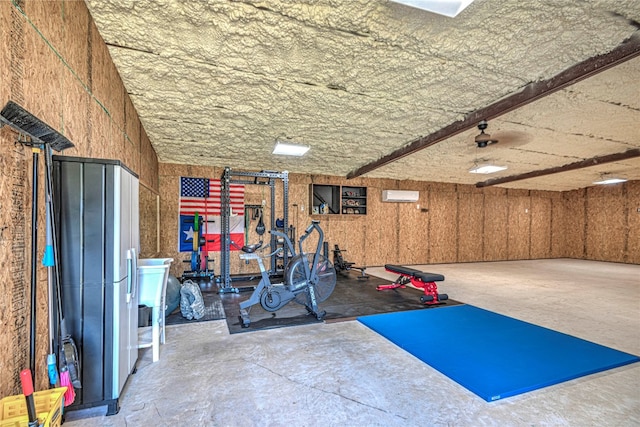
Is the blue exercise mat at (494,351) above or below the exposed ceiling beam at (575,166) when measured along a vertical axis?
below

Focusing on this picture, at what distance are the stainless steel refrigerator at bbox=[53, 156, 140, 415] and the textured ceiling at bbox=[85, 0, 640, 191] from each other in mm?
Result: 1409

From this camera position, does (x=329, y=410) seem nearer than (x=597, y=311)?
Yes

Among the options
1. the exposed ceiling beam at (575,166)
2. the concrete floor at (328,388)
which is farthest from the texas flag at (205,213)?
the exposed ceiling beam at (575,166)

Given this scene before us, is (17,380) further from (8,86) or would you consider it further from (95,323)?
(8,86)

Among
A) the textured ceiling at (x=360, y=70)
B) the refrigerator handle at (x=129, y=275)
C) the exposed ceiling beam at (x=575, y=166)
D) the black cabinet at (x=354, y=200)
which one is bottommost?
the refrigerator handle at (x=129, y=275)

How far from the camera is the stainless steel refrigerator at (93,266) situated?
5.96 feet

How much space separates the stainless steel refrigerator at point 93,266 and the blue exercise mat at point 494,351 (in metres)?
2.57

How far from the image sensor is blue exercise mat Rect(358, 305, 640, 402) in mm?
2342

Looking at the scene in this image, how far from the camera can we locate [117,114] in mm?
3113

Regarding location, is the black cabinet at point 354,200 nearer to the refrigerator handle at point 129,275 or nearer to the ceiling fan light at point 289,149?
the ceiling fan light at point 289,149

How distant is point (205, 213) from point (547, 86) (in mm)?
6737

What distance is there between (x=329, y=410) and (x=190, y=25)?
322 centimetres

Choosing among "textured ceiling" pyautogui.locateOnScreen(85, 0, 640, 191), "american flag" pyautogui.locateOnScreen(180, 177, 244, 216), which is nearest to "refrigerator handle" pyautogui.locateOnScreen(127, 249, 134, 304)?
"textured ceiling" pyautogui.locateOnScreen(85, 0, 640, 191)

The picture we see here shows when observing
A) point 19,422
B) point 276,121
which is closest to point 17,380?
point 19,422
